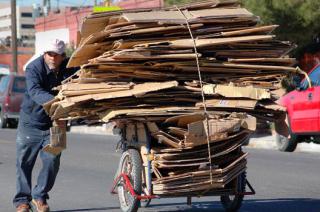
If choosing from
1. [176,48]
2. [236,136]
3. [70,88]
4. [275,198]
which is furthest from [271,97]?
[275,198]

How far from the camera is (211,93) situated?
7.50 metres

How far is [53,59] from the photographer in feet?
26.9

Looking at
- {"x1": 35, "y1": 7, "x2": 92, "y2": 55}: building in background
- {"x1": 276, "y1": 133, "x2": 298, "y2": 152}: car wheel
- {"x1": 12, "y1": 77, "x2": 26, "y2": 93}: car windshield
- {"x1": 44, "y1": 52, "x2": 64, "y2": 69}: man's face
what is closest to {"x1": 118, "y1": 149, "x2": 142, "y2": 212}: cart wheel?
{"x1": 44, "y1": 52, "x2": 64, "y2": 69}: man's face

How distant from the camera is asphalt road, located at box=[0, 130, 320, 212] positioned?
927cm

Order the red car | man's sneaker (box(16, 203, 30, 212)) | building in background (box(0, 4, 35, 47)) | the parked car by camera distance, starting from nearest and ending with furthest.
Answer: man's sneaker (box(16, 203, 30, 212)), the red car, the parked car, building in background (box(0, 4, 35, 47))

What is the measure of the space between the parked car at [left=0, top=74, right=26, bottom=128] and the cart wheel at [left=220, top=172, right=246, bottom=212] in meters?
19.5

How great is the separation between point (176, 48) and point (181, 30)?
9.0 inches

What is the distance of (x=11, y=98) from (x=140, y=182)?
20.4m

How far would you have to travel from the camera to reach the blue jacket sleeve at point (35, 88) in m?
7.98

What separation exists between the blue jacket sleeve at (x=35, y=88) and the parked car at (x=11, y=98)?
19.4 m

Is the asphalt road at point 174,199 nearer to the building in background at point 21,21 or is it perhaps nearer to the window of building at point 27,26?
the building in background at point 21,21

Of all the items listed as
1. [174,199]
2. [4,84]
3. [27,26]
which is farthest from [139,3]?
[27,26]

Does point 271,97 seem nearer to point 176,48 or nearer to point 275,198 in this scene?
point 176,48

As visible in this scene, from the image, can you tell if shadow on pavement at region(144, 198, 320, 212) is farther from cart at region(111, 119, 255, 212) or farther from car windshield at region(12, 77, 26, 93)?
car windshield at region(12, 77, 26, 93)
